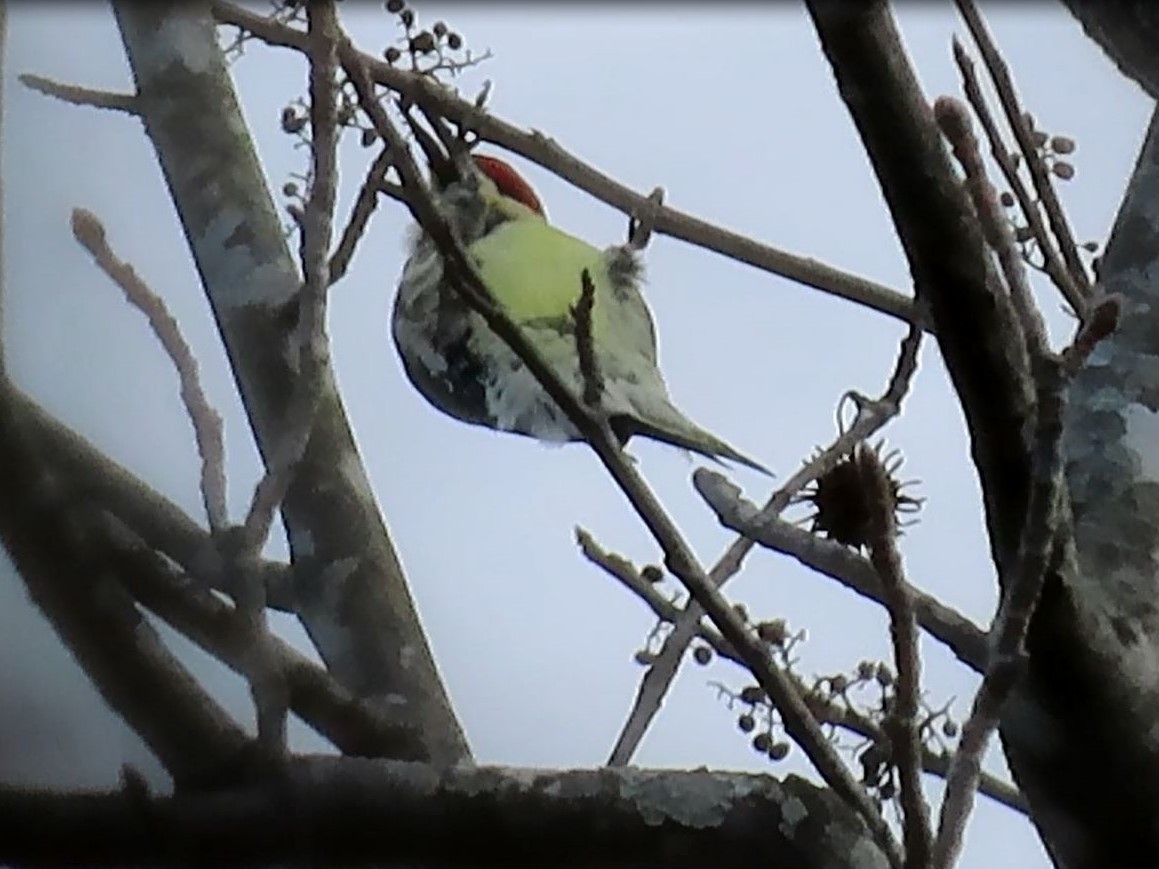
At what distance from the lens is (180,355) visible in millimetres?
641

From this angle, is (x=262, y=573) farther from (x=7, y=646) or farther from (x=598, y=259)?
(x=598, y=259)

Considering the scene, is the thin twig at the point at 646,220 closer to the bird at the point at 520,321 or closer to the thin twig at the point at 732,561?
the bird at the point at 520,321

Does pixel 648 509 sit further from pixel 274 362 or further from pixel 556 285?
pixel 556 285

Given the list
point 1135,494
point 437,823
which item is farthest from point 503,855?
point 1135,494

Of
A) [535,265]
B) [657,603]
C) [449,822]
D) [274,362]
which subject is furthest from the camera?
[535,265]

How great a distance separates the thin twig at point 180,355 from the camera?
0.58 m

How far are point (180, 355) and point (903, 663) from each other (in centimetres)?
32

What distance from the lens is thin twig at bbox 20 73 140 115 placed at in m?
0.59

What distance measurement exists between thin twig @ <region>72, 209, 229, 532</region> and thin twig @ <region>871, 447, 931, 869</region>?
23 cm

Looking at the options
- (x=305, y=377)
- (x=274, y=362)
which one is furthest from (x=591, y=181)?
(x=305, y=377)

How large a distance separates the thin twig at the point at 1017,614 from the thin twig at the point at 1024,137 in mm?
461

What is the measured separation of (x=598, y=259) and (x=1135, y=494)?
66 centimetres

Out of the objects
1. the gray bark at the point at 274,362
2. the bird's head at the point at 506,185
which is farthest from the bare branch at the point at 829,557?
the bird's head at the point at 506,185

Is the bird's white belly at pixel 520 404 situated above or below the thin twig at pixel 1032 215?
below
